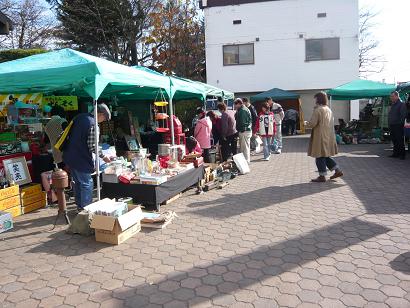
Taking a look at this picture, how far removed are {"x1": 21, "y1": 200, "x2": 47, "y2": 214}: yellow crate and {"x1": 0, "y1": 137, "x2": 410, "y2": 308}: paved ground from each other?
0.80 ft

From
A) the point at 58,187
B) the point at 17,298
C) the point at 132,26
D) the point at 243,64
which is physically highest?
the point at 132,26

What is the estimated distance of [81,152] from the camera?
16.8 ft

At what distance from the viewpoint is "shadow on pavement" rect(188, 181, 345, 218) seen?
5664 millimetres

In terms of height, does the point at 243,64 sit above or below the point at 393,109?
above

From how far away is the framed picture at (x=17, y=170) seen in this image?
610 centimetres

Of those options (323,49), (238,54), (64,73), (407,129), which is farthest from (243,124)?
(323,49)

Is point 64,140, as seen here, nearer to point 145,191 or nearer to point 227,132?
point 145,191

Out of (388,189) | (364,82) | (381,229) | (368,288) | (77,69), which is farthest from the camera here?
(364,82)

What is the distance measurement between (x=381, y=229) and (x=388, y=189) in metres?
2.30

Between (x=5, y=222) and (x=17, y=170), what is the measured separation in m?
1.52

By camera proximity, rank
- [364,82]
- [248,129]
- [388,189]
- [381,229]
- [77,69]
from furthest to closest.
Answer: [364,82] → [248,129] → [388,189] → [77,69] → [381,229]

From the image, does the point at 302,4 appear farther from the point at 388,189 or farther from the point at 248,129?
the point at 388,189

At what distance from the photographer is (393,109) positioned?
32.1 feet

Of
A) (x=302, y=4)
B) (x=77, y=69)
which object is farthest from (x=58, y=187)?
(x=302, y=4)
